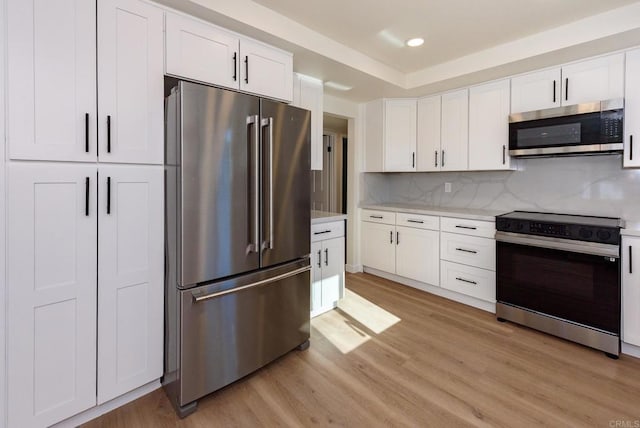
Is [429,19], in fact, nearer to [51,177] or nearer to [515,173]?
[515,173]

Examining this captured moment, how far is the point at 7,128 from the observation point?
1.37 metres

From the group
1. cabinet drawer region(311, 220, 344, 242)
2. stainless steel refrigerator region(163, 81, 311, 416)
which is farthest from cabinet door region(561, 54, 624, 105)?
stainless steel refrigerator region(163, 81, 311, 416)

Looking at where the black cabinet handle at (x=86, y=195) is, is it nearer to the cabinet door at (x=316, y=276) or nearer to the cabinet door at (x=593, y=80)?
the cabinet door at (x=316, y=276)

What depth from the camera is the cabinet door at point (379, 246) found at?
3896 mm

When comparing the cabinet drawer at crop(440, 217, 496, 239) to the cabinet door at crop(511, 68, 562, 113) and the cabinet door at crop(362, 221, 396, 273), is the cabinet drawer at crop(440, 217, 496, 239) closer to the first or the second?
the cabinet door at crop(362, 221, 396, 273)

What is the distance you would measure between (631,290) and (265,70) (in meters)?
3.04

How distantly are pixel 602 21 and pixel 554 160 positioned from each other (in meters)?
1.19

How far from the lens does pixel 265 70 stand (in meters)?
2.32

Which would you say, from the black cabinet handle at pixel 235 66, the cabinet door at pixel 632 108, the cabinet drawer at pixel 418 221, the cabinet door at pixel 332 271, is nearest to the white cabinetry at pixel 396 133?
the cabinet drawer at pixel 418 221

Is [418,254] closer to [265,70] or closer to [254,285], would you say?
[254,285]

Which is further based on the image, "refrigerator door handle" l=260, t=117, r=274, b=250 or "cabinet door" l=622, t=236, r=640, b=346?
"cabinet door" l=622, t=236, r=640, b=346

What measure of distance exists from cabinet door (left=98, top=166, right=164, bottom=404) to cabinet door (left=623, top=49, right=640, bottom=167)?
3.32 metres

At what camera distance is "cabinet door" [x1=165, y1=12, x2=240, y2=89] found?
73.5 inches

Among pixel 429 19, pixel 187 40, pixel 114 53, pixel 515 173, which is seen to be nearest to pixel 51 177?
pixel 114 53
